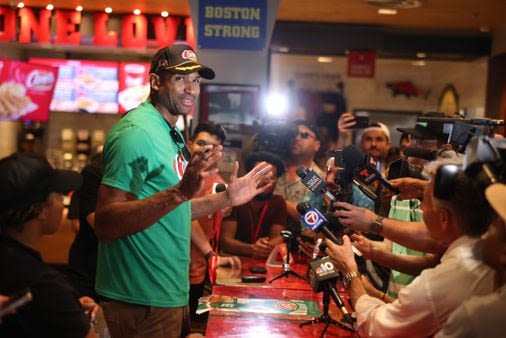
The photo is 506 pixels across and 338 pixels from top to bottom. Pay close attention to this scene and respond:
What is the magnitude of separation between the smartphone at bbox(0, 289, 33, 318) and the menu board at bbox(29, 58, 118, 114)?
7026 millimetres

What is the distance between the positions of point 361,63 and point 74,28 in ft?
11.3

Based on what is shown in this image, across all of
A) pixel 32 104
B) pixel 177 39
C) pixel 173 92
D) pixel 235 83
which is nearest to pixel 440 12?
pixel 235 83

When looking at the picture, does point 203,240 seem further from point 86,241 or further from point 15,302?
point 15,302

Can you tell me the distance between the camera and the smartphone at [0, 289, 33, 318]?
174 centimetres

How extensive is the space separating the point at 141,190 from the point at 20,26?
6.18 m

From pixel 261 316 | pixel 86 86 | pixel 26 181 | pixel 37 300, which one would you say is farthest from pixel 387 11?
pixel 37 300

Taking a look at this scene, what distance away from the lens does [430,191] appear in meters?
2.14

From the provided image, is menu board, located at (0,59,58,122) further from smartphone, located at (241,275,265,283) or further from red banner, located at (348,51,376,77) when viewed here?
smartphone, located at (241,275,265,283)

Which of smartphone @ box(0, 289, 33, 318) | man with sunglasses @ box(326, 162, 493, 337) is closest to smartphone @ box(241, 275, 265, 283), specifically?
man with sunglasses @ box(326, 162, 493, 337)

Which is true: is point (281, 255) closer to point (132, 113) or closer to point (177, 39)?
point (132, 113)

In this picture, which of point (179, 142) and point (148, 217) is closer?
point (148, 217)

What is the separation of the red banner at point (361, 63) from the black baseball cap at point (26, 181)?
6561 mm

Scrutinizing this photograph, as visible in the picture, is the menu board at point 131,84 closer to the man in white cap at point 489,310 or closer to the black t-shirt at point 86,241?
the black t-shirt at point 86,241

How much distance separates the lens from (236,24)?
5.77 m
